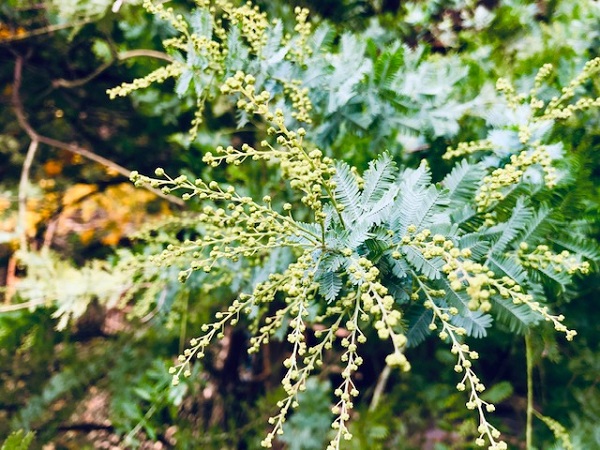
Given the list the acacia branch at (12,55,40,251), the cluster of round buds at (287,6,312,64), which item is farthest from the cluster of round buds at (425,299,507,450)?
the acacia branch at (12,55,40,251)

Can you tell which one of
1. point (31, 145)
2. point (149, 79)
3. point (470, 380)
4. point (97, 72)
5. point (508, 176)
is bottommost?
point (31, 145)

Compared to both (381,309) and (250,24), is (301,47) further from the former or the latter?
(381,309)

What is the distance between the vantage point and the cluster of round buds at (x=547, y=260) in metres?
0.79

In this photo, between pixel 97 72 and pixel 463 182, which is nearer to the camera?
pixel 463 182

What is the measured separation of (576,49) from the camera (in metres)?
1.45

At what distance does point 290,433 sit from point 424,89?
129cm

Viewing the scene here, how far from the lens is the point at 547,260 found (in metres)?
0.85

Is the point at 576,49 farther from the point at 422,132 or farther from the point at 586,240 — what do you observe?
the point at 586,240

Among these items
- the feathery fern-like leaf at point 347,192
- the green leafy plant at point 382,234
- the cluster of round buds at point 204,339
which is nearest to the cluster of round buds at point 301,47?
the green leafy plant at point 382,234

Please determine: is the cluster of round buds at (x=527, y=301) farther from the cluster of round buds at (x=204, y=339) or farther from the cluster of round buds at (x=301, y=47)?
the cluster of round buds at (x=301, y=47)

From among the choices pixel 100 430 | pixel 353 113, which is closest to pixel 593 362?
pixel 353 113

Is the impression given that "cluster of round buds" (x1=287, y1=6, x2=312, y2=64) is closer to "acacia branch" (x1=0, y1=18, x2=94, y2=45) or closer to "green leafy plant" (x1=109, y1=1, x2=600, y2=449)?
"green leafy plant" (x1=109, y1=1, x2=600, y2=449)

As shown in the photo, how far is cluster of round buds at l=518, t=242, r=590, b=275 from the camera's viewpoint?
0.79 meters

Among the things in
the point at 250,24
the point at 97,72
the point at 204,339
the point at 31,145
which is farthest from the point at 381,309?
the point at 31,145
